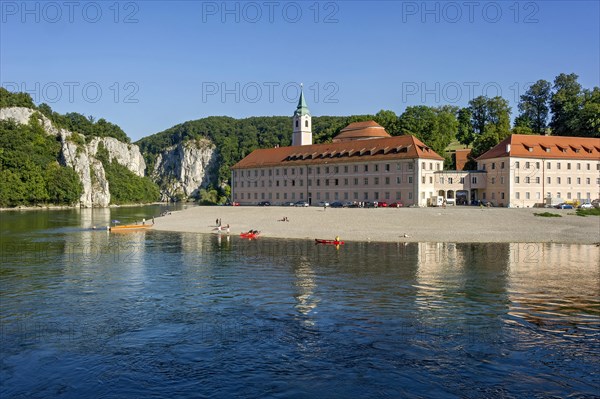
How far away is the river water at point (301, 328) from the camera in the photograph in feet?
54.6

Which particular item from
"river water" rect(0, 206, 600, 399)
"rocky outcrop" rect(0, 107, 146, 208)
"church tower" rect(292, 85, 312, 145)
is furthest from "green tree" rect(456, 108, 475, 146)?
"rocky outcrop" rect(0, 107, 146, 208)

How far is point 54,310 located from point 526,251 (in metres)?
37.9

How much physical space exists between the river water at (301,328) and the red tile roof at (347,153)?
184 feet

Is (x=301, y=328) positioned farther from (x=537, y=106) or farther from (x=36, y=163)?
(x=36, y=163)

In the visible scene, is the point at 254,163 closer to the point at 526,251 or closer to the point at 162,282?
the point at 526,251

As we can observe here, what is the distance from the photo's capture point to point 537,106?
143000mm

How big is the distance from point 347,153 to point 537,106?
67.2 m

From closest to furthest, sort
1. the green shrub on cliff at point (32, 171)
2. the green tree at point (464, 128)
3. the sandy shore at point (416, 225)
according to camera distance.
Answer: the sandy shore at point (416, 225)
the green tree at point (464, 128)
the green shrub on cliff at point (32, 171)

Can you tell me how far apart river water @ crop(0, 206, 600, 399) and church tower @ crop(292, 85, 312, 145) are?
97.0 metres

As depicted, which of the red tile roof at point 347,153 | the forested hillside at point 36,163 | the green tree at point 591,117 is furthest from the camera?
the forested hillside at point 36,163

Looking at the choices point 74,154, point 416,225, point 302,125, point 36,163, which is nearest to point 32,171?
point 36,163

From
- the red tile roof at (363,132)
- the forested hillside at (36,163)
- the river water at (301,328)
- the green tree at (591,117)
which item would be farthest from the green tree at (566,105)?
the forested hillside at (36,163)

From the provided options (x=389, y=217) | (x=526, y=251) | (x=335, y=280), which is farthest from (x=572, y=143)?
(x=335, y=280)

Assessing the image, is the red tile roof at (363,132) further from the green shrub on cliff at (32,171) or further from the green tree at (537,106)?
the green shrub on cliff at (32,171)
